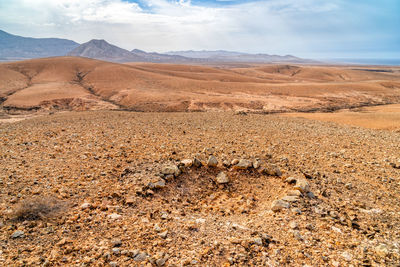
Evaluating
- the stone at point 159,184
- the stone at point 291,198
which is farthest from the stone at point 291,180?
the stone at point 159,184

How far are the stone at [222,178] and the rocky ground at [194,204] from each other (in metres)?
0.03

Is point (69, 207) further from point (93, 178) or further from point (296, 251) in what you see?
point (296, 251)

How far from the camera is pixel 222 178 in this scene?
20.5 ft

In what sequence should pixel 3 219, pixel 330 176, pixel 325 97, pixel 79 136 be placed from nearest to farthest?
pixel 3 219 < pixel 330 176 < pixel 79 136 < pixel 325 97

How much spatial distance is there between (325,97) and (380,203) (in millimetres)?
34775

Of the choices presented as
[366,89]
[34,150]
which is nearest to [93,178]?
[34,150]

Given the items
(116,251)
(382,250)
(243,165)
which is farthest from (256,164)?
(116,251)

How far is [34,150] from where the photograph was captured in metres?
7.59

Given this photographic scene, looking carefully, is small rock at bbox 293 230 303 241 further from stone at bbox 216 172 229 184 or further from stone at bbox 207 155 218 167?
stone at bbox 207 155 218 167

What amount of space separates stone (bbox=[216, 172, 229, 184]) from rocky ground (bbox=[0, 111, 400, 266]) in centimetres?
3

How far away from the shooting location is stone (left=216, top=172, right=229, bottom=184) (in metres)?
6.18

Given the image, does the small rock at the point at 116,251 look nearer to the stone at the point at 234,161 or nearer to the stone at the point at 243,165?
the stone at the point at 243,165

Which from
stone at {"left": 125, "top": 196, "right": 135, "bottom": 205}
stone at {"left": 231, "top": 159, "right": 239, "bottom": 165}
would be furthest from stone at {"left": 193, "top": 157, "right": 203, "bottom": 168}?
stone at {"left": 125, "top": 196, "right": 135, "bottom": 205}

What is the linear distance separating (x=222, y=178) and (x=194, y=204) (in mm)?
1184
